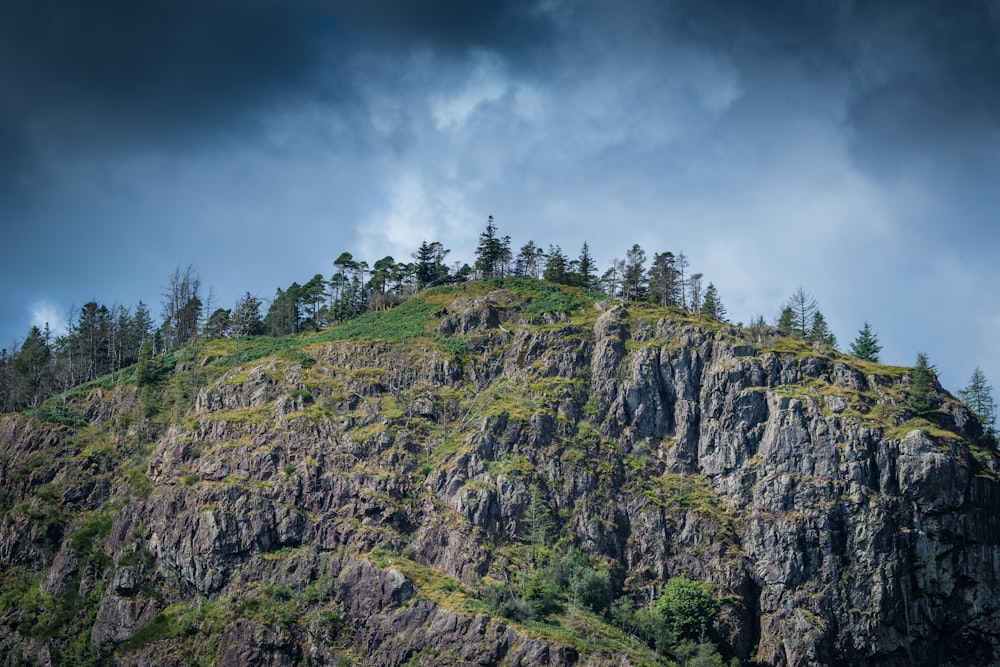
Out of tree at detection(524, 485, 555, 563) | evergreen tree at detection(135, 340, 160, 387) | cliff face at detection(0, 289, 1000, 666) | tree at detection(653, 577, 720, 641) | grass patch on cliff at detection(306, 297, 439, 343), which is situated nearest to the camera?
tree at detection(653, 577, 720, 641)

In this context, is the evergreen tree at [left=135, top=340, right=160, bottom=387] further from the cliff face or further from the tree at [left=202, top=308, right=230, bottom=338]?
the tree at [left=202, top=308, right=230, bottom=338]

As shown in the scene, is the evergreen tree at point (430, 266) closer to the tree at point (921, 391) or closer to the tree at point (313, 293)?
the tree at point (313, 293)

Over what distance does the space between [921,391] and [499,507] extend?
5203cm

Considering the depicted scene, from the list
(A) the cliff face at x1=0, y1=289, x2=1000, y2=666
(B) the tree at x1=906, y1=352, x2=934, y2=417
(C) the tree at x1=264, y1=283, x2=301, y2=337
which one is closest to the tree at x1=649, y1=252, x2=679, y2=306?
(A) the cliff face at x1=0, y1=289, x2=1000, y2=666

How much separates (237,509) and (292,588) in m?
11.7

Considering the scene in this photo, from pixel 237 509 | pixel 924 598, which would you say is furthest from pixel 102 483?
pixel 924 598

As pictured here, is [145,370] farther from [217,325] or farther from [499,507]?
[499,507]

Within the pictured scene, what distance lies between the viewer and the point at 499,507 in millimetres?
90125

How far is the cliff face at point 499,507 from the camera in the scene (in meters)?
81.9

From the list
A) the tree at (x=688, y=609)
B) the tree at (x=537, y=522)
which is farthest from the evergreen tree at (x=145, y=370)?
the tree at (x=688, y=609)

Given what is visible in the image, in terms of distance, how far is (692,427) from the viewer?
99.3 meters

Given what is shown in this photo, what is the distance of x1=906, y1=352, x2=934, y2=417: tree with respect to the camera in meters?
96.0

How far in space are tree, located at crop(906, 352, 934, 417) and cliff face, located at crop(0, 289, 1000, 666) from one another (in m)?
1.68

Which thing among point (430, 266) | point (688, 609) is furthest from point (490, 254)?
point (688, 609)
